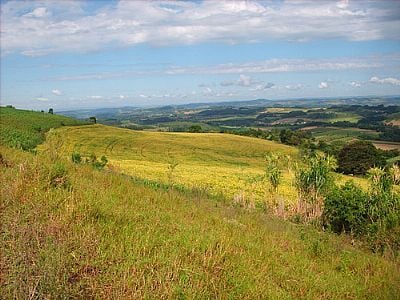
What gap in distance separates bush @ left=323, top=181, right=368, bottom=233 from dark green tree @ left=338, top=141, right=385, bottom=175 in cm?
5086

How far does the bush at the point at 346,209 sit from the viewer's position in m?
22.7

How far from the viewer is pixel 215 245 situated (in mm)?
6551

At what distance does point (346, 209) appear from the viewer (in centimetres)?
2319

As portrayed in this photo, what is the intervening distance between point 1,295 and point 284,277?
168 inches

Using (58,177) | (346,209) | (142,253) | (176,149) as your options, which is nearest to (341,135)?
(176,149)

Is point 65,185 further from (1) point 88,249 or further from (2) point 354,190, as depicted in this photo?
(2) point 354,190

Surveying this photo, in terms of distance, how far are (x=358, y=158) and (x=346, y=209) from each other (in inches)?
2135

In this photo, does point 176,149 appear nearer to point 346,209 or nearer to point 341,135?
point 346,209

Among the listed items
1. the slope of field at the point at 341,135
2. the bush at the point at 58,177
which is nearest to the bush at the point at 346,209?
the bush at the point at 58,177

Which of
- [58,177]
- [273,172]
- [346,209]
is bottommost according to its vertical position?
[346,209]

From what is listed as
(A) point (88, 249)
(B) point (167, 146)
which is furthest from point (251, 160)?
(A) point (88, 249)

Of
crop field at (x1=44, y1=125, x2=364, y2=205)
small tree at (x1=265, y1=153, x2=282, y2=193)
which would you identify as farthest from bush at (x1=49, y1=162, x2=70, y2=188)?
crop field at (x1=44, y1=125, x2=364, y2=205)

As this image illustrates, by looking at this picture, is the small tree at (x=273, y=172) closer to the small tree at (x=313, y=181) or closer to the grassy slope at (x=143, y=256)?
the small tree at (x=313, y=181)

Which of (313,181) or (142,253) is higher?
(142,253)
